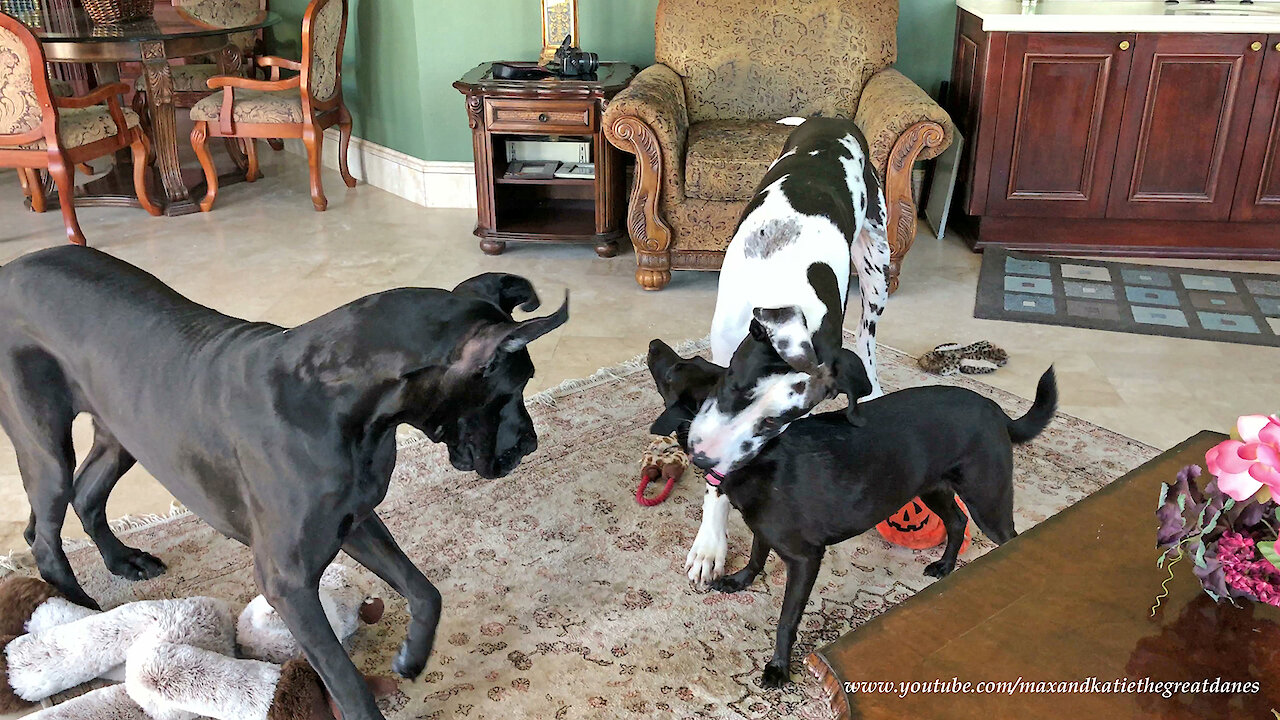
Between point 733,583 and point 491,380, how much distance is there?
90cm

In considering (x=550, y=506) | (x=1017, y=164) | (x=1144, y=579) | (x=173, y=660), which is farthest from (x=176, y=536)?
(x=1017, y=164)

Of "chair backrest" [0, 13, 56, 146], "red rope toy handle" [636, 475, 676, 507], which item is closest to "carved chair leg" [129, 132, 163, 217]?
"chair backrest" [0, 13, 56, 146]

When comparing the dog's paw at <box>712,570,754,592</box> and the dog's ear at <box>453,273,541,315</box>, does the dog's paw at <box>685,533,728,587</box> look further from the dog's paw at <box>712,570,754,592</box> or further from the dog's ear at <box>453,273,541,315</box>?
the dog's ear at <box>453,273,541,315</box>

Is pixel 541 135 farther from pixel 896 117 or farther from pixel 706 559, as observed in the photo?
pixel 706 559

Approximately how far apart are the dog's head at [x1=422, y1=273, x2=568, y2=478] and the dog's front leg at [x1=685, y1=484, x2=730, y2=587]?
0.69 meters

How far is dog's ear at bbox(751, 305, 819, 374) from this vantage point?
153cm

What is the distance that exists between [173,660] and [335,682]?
0.29 metres

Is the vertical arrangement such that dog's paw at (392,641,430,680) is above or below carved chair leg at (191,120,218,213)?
below

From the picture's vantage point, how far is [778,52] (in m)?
3.84

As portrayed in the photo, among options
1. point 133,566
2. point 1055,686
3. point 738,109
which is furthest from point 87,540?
point 738,109

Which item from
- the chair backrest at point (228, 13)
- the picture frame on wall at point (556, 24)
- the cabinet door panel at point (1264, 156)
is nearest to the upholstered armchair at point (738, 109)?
the picture frame on wall at point (556, 24)

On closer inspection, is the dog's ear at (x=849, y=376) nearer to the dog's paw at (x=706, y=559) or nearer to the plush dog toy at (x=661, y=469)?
the dog's paw at (x=706, y=559)

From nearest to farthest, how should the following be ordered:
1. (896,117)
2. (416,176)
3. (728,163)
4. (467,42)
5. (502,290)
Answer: (502,290) → (896,117) → (728,163) → (467,42) → (416,176)

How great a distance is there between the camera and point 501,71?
12.6 ft
